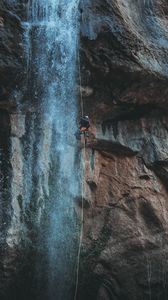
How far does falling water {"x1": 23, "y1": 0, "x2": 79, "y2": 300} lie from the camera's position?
31.5 feet

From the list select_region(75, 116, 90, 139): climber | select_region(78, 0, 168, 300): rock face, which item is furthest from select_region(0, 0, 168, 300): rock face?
select_region(75, 116, 90, 139): climber

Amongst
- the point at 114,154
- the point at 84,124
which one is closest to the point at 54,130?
the point at 84,124

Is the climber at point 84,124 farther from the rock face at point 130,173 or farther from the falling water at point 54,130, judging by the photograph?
the rock face at point 130,173

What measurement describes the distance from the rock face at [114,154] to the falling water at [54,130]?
0.18m

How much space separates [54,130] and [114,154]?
47.9 inches

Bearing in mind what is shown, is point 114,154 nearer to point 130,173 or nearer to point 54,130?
point 130,173

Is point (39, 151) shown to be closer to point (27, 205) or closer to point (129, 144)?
point (27, 205)

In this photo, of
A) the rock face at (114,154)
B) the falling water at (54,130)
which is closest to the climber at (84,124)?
the falling water at (54,130)

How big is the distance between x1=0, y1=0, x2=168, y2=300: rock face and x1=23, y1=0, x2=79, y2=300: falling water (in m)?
0.18

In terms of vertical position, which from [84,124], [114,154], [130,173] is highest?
[84,124]

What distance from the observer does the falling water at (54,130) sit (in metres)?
9.60

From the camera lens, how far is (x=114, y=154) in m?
10.3

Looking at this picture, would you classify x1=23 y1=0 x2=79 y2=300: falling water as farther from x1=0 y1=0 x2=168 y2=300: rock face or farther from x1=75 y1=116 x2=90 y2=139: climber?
x1=75 y1=116 x2=90 y2=139: climber

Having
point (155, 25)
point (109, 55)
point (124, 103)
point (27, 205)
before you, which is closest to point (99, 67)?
point (109, 55)
